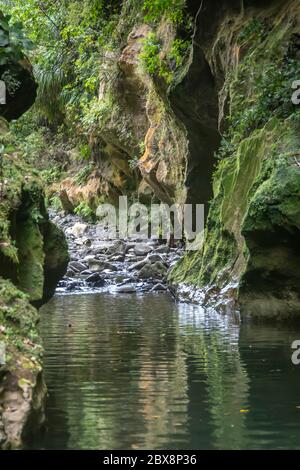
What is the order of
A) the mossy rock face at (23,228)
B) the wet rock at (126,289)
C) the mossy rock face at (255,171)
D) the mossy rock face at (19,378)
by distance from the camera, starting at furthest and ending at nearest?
the wet rock at (126,289), the mossy rock face at (255,171), the mossy rock face at (23,228), the mossy rock face at (19,378)

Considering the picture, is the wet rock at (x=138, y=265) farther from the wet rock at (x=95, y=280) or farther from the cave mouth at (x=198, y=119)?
the cave mouth at (x=198, y=119)

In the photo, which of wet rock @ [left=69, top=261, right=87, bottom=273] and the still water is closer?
the still water

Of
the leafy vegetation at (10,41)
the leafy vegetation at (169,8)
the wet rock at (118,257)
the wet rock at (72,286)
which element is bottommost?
the wet rock at (72,286)

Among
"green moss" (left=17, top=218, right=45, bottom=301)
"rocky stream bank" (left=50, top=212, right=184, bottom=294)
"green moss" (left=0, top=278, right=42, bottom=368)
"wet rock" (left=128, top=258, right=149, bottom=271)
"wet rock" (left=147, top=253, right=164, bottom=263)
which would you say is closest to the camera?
"green moss" (left=0, top=278, right=42, bottom=368)

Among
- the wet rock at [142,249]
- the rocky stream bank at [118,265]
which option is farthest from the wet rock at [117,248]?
the wet rock at [142,249]

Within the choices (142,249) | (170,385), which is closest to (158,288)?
(142,249)

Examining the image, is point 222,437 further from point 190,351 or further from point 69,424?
point 190,351

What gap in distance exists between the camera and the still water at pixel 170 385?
6387mm

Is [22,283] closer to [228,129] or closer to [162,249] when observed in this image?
[228,129]

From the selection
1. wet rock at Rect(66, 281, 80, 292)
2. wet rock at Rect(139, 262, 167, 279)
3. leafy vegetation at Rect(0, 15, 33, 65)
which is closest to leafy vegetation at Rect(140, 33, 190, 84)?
wet rock at Rect(139, 262, 167, 279)

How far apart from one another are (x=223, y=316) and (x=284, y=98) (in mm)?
4115

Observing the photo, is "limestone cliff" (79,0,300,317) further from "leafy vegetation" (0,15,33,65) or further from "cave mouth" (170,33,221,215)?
"leafy vegetation" (0,15,33,65)

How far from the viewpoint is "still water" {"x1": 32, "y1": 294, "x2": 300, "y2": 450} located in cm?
639

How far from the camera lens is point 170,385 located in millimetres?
8406
